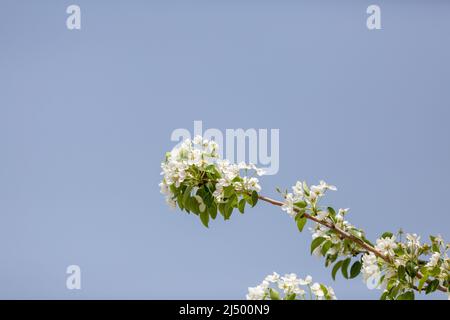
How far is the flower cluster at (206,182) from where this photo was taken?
3.00 feet

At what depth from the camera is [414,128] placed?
154 inches

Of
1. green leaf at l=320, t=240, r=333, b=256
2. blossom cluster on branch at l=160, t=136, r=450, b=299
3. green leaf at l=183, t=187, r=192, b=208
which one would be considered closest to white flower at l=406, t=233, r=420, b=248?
blossom cluster on branch at l=160, t=136, r=450, b=299

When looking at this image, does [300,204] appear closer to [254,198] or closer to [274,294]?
[254,198]

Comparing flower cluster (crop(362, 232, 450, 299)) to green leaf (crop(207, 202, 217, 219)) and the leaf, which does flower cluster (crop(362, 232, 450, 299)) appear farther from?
green leaf (crop(207, 202, 217, 219))

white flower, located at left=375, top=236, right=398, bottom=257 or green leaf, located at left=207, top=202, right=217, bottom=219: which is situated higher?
green leaf, located at left=207, top=202, right=217, bottom=219

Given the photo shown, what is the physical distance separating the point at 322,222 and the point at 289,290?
13 cm

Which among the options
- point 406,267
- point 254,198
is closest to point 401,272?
point 406,267

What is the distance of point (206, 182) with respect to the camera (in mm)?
940

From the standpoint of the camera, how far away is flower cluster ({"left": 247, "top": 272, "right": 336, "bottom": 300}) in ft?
2.46

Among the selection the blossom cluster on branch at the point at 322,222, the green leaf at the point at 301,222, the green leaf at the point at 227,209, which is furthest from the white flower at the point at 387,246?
the green leaf at the point at 227,209

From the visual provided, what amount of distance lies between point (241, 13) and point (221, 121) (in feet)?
2.41

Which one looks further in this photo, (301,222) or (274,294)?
(301,222)

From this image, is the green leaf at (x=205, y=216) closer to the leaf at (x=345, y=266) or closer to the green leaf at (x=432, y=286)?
the leaf at (x=345, y=266)

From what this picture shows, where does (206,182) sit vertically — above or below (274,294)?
above
